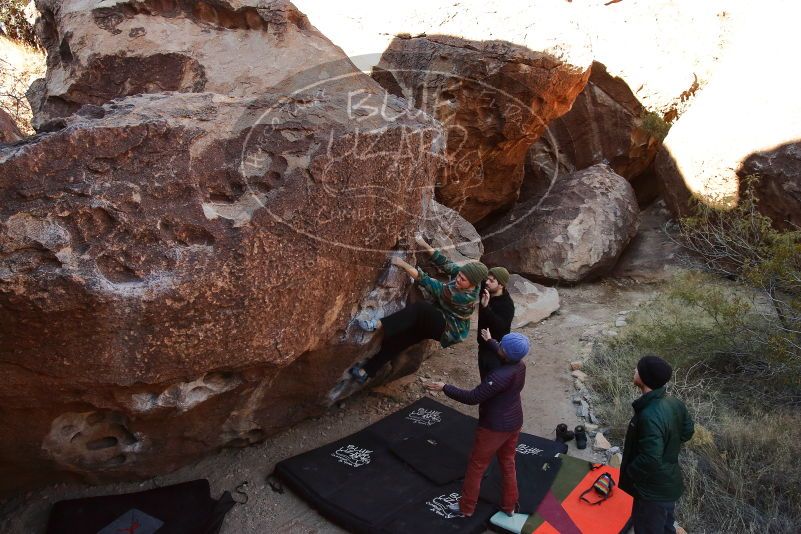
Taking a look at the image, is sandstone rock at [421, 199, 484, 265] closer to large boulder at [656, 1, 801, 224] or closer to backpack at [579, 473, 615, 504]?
backpack at [579, 473, 615, 504]

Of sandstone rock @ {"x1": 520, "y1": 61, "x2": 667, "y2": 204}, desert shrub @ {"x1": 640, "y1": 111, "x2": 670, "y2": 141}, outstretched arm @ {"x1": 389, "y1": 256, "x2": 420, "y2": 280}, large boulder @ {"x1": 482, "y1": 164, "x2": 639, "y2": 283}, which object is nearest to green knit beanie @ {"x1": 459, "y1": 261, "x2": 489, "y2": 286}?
outstretched arm @ {"x1": 389, "y1": 256, "x2": 420, "y2": 280}

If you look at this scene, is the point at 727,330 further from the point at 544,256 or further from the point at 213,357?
the point at 213,357

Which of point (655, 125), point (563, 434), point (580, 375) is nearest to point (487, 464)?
point (563, 434)

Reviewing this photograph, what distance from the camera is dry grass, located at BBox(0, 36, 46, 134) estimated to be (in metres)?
6.67

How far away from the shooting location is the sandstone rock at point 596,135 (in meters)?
8.74

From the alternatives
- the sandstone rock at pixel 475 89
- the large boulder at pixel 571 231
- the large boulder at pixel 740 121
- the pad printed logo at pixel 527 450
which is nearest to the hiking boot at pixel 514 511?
the pad printed logo at pixel 527 450

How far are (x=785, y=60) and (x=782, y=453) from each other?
461cm

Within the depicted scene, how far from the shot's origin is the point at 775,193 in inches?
260

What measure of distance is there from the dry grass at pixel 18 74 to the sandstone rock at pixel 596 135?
603 cm

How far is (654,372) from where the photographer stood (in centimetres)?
287

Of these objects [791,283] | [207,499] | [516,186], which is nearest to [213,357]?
[207,499]

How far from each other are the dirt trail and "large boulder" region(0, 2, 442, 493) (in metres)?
0.15

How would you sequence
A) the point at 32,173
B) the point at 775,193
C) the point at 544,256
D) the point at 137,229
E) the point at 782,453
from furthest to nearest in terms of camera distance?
the point at 544,256 → the point at 775,193 → the point at 782,453 → the point at 137,229 → the point at 32,173

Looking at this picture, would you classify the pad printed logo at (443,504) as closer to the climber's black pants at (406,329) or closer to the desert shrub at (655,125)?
the climber's black pants at (406,329)
